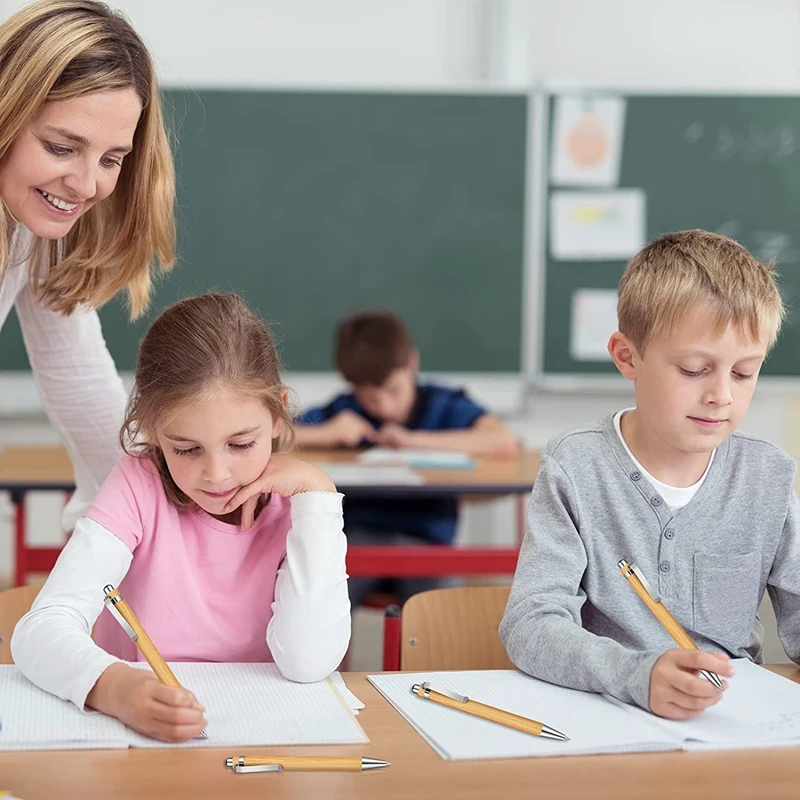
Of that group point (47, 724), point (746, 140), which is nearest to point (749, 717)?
point (47, 724)

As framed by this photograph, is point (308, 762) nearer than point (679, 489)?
Yes

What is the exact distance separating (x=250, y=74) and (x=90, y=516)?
332cm

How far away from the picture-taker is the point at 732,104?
442 centimetres

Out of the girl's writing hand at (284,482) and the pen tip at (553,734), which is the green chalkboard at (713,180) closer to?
the girl's writing hand at (284,482)

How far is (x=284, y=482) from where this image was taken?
1.46 metres

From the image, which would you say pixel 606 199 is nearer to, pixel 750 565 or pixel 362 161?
pixel 362 161

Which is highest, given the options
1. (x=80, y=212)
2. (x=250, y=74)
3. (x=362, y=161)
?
(x=250, y=74)

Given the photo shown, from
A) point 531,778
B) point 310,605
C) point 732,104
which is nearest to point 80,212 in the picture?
point 310,605

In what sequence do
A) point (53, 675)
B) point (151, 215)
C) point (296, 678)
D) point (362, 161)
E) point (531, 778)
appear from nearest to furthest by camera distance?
1. point (531, 778)
2. point (53, 675)
3. point (296, 678)
4. point (151, 215)
5. point (362, 161)

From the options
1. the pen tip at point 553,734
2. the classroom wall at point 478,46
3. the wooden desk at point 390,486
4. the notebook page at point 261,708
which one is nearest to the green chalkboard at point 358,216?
the classroom wall at point 478,46

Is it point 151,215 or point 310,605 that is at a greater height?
point 151,215

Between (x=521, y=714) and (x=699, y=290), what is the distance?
1.99 ft

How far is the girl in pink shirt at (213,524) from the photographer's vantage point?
1379mm

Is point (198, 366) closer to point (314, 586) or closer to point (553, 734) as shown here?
point (314, 586)
